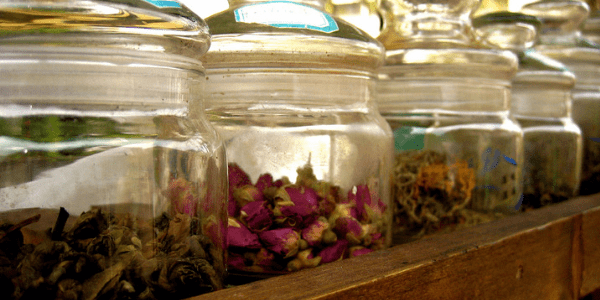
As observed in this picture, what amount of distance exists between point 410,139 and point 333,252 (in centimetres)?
23

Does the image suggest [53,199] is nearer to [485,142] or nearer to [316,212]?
[316,212]

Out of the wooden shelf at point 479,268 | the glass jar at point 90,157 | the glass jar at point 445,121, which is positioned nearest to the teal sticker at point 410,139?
the glass jar at point 445,121

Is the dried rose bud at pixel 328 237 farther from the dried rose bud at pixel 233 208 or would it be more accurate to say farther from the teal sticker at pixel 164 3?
the teal sticker at pixel 164 3

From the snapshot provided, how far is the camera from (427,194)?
0.57m

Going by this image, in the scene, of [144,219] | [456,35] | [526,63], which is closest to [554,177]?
[526,63]

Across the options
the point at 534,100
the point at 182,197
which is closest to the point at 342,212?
the point at 182,197

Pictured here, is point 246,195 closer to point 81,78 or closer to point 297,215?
point 297,215

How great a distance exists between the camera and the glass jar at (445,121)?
0.57m

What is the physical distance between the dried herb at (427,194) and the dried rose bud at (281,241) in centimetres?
18

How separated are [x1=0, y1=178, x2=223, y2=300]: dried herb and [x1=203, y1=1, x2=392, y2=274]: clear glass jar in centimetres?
9

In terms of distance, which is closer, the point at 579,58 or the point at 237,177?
the point at 237,177

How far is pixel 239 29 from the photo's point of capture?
1.39 ft

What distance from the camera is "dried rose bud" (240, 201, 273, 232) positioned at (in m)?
0.40

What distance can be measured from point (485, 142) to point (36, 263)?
48cm
